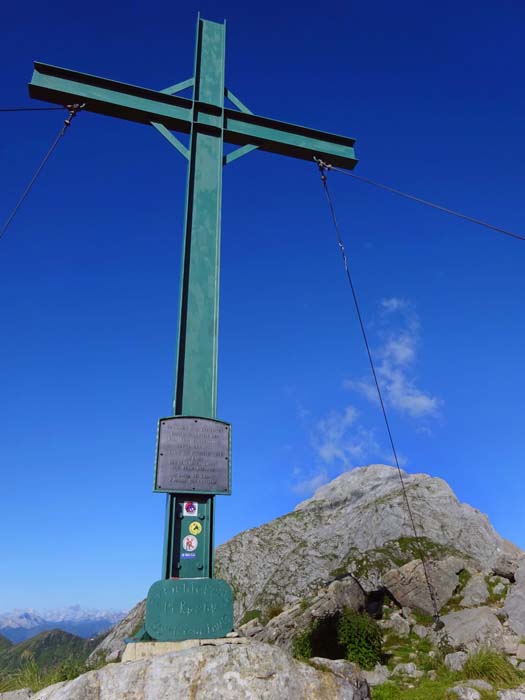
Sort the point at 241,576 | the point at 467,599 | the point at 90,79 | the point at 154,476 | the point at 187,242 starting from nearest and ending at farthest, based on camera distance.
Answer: the point at 154,476
the point at 187,242
the point at 90,79
the point at 467,599
the point at 241,576

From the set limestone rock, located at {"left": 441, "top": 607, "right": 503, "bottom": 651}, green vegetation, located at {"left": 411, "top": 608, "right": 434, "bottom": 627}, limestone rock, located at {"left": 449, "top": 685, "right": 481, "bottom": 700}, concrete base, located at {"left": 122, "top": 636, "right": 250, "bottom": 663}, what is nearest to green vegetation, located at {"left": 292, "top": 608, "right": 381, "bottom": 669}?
limestone rock, located at {"left": 441, "top": 607, "right": 503, "bottom": 651}

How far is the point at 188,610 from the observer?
6.64 m

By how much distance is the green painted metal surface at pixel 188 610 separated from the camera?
6453 millimetres

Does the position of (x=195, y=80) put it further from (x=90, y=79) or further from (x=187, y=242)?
(x=187, y=242)

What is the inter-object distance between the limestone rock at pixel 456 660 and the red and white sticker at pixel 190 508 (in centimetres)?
1013

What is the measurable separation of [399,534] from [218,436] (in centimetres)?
2909

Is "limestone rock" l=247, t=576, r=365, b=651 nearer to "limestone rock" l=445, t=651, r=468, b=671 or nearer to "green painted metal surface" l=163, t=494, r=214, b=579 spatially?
"limestone rock" l=445, t=651, r=468, b=671

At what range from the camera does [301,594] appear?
30.8m

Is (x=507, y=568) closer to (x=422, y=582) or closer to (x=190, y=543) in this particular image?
(x=422, y=582)

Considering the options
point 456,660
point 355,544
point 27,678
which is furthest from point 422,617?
point 27,678

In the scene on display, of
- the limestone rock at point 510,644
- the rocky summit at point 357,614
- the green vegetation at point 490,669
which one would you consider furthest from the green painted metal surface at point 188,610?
the limestone rock at point 510,644

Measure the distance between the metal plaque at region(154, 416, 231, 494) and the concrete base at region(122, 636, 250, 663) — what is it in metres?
2.00

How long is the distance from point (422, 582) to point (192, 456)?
Answer: 20087 mm

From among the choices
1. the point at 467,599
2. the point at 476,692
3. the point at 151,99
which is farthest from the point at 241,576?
the point at 151,99
